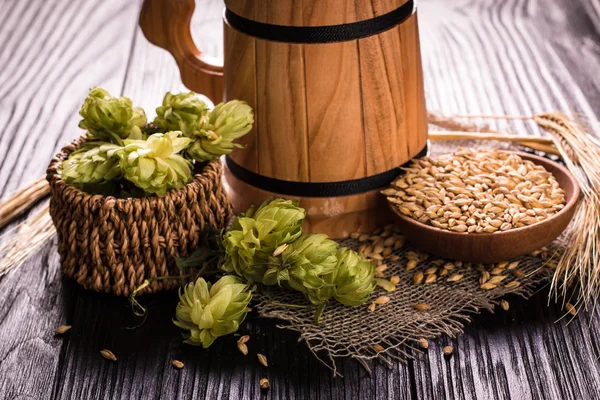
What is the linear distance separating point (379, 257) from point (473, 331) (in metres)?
0.22

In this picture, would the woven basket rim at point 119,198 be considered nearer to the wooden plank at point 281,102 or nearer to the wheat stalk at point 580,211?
the wooden plank at point 281,102

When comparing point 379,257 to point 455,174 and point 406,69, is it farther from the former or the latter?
point 406,69

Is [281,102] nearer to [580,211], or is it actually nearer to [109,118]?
[109,118]

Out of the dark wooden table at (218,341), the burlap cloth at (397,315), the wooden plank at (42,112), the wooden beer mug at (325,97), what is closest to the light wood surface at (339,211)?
the wooden beer mug at (325,97)

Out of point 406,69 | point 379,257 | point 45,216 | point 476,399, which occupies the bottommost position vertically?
point 476,399

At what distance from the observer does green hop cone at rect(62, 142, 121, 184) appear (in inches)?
53.2

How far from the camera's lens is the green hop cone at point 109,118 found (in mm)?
1405

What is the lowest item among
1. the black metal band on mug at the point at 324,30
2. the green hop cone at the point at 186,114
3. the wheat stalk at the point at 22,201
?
the wheat stalk at the point at 22,201

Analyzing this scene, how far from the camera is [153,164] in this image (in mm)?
1313

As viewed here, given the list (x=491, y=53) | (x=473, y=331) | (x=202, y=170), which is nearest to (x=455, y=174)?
(x=473, y=331)

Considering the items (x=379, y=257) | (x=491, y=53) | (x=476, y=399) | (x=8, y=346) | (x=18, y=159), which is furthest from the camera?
(x=491, y=53)

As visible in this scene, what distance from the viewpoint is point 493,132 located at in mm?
1877

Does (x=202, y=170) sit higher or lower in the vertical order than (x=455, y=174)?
higher

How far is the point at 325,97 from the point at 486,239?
0.34m
